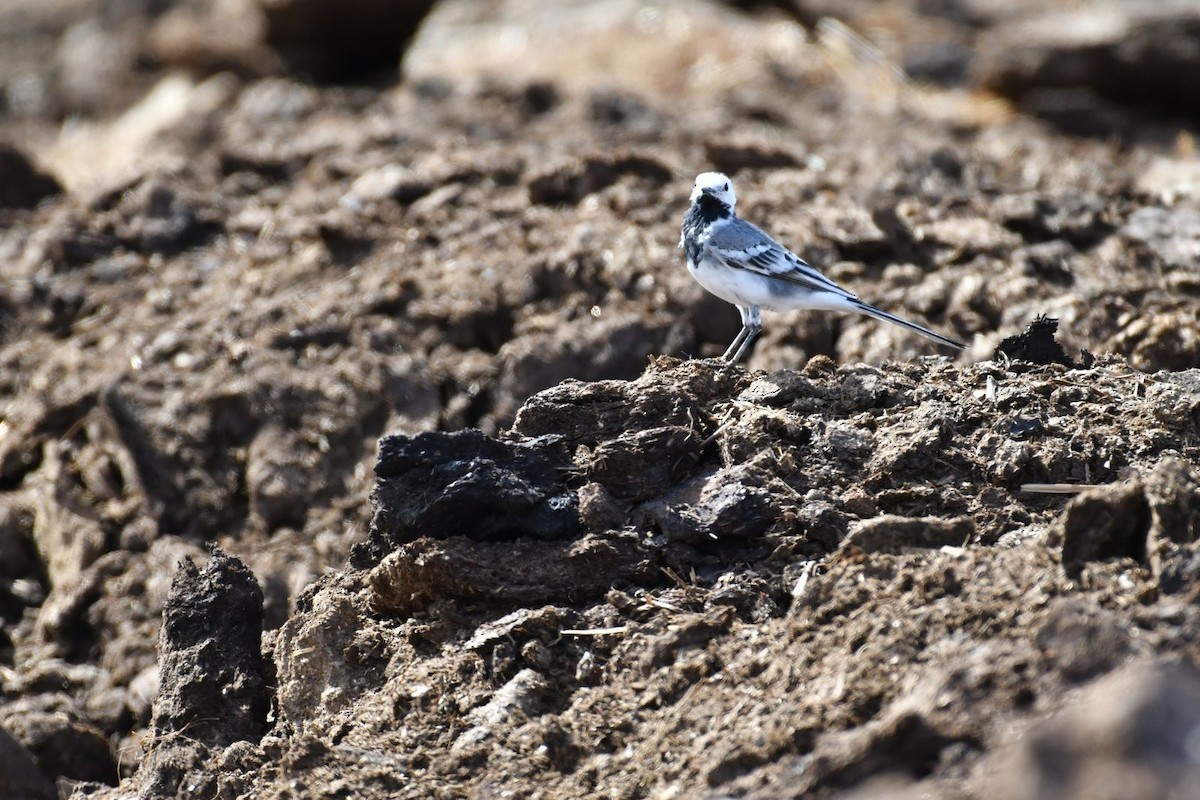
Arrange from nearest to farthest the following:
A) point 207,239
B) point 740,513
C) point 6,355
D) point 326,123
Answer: point 740,513 → point 6,355 → point 207,239 → point 326,123

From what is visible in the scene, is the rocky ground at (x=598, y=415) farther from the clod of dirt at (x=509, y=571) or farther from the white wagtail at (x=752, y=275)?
the white wagtail at (x=752, y=275)

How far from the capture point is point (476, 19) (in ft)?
52.7

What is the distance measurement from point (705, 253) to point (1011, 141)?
19.0 ft

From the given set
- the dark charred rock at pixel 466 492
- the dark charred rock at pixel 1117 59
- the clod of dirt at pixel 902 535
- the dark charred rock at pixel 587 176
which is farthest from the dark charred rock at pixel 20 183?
the clod of dirt at pixel 902 535

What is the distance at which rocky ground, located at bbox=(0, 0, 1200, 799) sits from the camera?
14.1 ft

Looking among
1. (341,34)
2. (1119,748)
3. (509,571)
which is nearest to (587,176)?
(509,571)

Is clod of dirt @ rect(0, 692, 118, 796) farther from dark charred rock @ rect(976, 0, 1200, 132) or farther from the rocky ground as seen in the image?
dark charred rock @ rect(976, 0, 1200, 132)

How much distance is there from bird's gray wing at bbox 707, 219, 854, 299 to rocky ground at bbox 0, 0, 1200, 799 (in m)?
1.18

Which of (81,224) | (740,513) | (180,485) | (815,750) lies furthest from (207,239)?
(815,750)

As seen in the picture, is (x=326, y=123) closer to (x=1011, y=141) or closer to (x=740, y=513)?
(x=1011, y=141)

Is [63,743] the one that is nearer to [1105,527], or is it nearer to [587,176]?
[1105,527]

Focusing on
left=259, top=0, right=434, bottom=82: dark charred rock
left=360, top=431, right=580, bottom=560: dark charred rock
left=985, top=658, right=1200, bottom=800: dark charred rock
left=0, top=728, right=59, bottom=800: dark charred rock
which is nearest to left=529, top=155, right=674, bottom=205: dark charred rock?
left=360, top=431, right=580, bottom=560: dark charred rock

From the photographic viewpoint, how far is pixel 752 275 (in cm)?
713

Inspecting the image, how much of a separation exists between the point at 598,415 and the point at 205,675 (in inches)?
79.8
